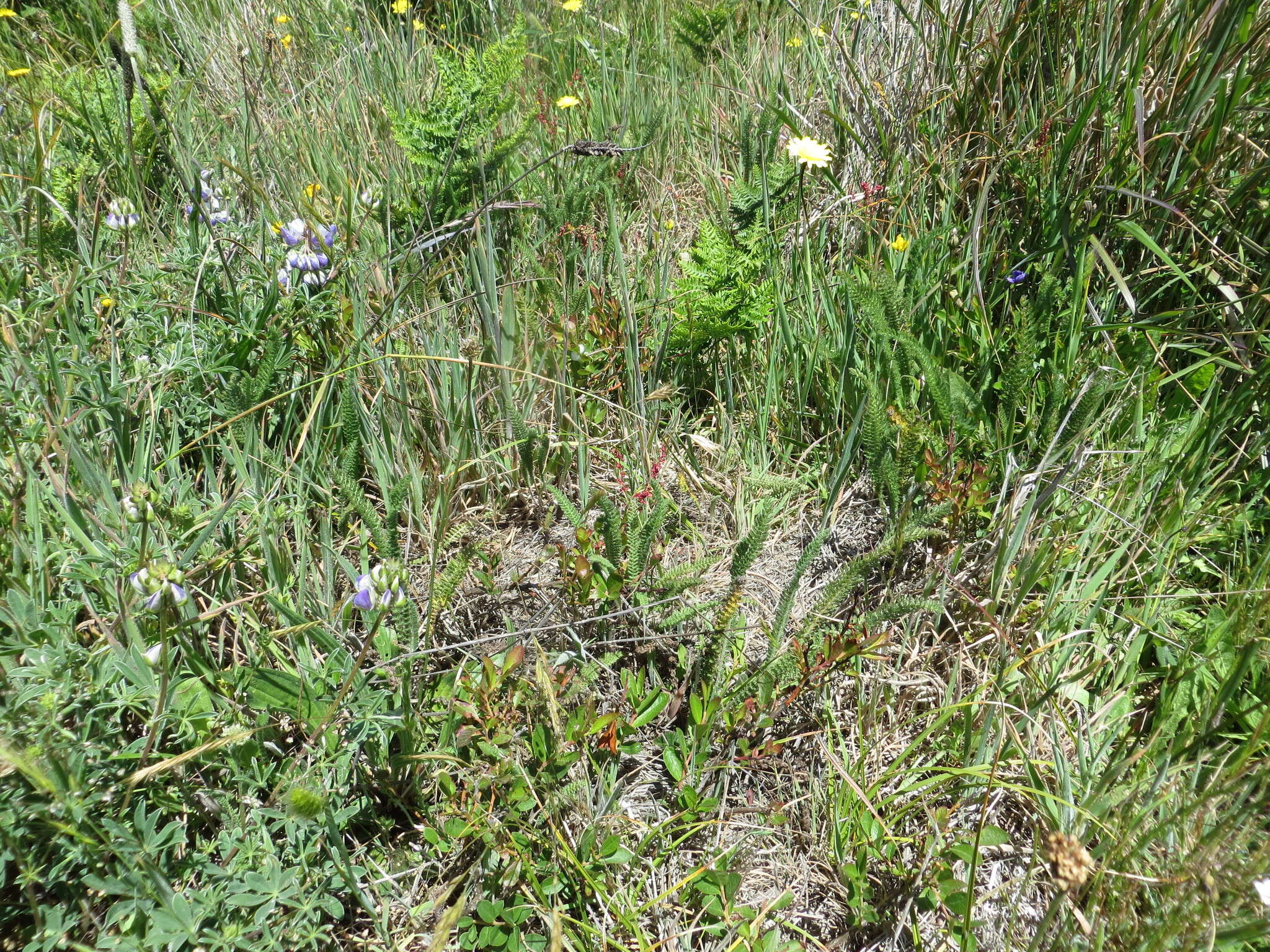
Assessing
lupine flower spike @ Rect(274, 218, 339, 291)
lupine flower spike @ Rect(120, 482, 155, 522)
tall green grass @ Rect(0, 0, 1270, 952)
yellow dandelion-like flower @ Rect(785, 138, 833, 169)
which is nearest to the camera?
lupine flower spike @ Rect(120, 482, 155, 522)

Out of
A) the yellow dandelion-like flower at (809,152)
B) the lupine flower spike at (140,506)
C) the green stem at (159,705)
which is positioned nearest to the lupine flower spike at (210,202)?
the lupine flower spike at (140,506)

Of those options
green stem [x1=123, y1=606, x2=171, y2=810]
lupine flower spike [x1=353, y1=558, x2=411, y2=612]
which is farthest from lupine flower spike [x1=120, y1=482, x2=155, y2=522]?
lupine flower spike [x1=353, y1=558, x2=411, y2=612]

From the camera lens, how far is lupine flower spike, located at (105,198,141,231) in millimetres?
2340

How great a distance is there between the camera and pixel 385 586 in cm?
129

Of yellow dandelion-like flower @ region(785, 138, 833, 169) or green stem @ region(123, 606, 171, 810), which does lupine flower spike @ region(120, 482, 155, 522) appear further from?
yellow dandelion-like flower @ region(785, 138, 833, 169)

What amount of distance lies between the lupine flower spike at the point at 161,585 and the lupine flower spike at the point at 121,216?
1.53 meters

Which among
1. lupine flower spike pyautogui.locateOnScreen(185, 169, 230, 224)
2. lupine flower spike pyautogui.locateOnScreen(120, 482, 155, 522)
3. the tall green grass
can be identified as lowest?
the tall green grass

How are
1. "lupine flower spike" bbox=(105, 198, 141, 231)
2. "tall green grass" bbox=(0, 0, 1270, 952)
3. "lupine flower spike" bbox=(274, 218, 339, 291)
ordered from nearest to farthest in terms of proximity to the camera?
"tall green grass" bbox=(0, 0, 1270, 952) → "lupine flower spike" bbox=(274, 218, 339, 291) → "lupine flower spike" bbox=(105, 198, 141, 231)

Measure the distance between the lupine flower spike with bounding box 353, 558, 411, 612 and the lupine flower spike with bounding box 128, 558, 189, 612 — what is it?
26 centimetres

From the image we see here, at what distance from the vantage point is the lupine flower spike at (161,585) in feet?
4.04

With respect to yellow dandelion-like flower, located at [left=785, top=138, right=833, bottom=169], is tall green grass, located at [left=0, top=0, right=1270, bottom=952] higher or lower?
lower

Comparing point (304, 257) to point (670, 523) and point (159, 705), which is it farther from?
point (159, 705)

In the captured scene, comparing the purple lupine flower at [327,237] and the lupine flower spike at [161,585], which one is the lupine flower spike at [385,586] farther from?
the purple lupine flower at [327,237]

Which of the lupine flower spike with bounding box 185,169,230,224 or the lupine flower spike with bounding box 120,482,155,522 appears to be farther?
the lupine flower spike with bounding box 185,169,230,224
